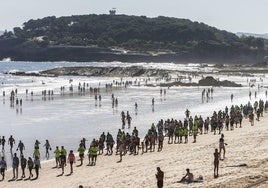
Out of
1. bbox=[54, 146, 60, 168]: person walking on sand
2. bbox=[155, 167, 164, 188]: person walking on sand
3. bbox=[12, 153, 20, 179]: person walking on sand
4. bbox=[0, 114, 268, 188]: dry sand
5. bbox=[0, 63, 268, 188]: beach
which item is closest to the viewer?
bbox=[155, 167, 164, 188]: person walking on sand

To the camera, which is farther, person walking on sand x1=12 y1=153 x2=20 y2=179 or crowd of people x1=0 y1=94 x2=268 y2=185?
crowd of people x1=0 y1=94 x2=268 y2=185

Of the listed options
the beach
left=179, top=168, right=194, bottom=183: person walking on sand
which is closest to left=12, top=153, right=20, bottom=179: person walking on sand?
the beach

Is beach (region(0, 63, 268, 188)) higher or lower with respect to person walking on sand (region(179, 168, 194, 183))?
lower

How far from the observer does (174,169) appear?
21734 millimetres

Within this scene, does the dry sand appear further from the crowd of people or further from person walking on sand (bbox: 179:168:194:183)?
the crowd of people

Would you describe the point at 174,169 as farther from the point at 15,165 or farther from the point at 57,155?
the point at 15,165

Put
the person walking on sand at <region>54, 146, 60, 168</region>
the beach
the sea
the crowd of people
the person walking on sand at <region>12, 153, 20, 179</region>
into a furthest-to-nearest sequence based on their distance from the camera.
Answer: the sea, the person walking on sand at <region>54, 146, 60, 168</region>, the crowd of people, the person walking on sand at <region>12, 153, 20, 179</region>, the beach

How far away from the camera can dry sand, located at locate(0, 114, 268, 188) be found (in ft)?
60.7

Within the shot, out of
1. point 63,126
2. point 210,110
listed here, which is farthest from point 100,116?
point 210,110

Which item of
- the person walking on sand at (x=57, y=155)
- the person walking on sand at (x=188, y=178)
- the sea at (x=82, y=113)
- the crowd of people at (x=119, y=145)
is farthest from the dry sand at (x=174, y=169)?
the sea at (x=82, y=113)

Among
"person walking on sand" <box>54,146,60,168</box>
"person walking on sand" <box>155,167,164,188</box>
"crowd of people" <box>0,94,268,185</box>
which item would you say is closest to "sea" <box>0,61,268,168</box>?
"crowd of people" <box>0,94,268,185</box>

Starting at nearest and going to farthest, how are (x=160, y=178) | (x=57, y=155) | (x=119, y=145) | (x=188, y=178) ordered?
1. (x=160, y=178)
2. (x=188, y=178)
3. (x=57, y=155)
4. (x=119, y=145)

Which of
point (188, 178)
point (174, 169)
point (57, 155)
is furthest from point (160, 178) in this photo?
point (57, 155)

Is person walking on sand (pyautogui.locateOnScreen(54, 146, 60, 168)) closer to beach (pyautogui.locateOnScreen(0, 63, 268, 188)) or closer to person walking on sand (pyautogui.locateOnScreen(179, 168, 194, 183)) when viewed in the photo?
beach (pyautogui.locateOnScreen(0, 63, 268, 188))
